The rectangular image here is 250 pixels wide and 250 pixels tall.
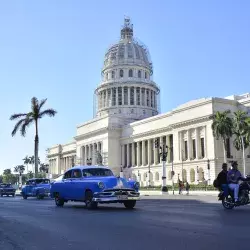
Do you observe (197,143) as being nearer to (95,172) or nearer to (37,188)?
(37,188)

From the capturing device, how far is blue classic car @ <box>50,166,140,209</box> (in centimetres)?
1548

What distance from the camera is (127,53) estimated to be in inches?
4345

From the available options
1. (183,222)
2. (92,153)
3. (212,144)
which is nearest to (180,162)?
(212,144)

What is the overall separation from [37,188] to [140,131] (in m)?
58.7

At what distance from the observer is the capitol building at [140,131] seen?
68062mm

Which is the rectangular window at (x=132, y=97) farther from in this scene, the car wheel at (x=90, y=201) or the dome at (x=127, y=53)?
the car wheel at (x=90, y=201)

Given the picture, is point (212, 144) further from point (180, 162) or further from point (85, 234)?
point (85, 234)

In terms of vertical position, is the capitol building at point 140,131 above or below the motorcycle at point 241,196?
above

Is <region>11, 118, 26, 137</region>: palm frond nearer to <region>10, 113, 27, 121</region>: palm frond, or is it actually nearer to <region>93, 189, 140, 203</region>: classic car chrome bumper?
<region>10, 113, 27, 121</region>: palm frond

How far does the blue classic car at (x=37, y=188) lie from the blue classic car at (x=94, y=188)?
11.8 metres

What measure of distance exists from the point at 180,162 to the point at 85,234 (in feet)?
216

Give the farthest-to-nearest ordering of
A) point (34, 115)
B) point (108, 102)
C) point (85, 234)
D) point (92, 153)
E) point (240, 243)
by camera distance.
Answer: point (108, 102), point (92, 153), point (34, 115), point (85, 234), point (240, 243)

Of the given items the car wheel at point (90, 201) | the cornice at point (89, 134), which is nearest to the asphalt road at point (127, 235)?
the car wheel at point (90, 201)

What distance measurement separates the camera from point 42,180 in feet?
106
